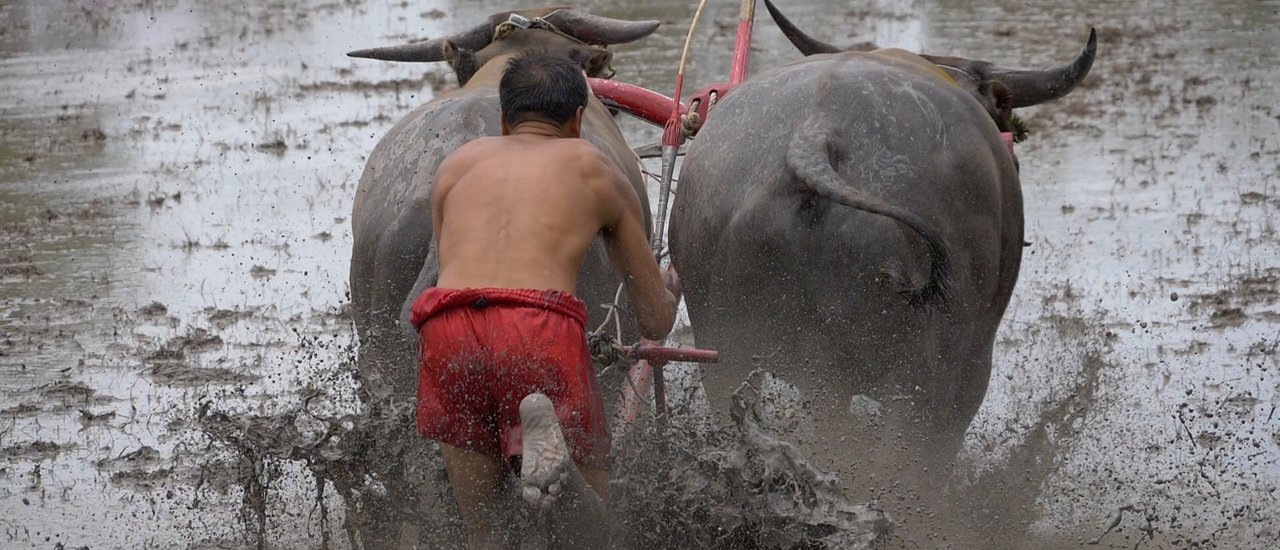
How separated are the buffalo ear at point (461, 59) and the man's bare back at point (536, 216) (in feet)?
7.05

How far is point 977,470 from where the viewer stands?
564cm

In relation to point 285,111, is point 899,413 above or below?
above

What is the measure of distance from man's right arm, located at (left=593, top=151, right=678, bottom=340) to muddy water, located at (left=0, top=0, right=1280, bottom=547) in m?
1.29

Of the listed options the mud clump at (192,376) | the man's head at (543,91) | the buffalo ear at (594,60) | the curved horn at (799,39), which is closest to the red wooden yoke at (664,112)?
the buffalo ear at (594,60)

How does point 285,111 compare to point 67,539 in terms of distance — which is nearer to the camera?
point 67,539

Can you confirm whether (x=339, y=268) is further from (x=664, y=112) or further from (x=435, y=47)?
(x=664, y=112)

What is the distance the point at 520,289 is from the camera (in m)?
3.93

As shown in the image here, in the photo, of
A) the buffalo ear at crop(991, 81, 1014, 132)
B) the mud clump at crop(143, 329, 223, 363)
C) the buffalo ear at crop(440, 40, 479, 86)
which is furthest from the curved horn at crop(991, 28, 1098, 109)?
the mud clump at crop(143, 329, 223, 363)

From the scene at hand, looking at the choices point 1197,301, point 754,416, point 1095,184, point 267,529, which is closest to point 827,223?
point 754,416

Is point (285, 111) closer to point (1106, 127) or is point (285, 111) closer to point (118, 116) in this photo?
point (118, 116)

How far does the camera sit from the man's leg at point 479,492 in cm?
407

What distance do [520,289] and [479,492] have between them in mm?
546

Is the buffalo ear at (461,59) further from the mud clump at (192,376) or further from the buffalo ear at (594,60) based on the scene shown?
the mud clump at (192,376)

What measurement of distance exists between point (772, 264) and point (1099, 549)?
1.58 metres
